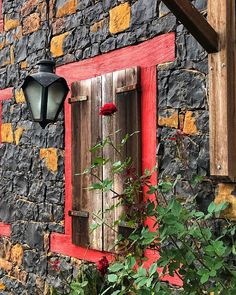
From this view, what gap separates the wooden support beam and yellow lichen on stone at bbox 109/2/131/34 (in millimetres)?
1177

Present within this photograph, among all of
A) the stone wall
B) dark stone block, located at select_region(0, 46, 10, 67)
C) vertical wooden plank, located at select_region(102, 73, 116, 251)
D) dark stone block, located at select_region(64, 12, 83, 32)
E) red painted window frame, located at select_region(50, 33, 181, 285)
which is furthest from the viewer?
dark stone block, located at select_region(0, 46, 10, 67)

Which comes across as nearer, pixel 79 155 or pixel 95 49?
pixel 95 49

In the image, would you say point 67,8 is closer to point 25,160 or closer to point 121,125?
point 121,125

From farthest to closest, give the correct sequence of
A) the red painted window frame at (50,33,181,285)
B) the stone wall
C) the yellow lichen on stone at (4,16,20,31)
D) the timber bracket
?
the yellow lichen on stone at (4,16,20,31) < the red painted window frame at (50,33,181,285) < the stone wall < the timber bracket

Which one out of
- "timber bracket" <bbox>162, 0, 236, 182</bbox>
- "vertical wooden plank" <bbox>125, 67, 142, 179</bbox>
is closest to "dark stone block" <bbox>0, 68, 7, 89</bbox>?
"vertical wooden plank" <bbox>125, 67, 142, 179</bbox>

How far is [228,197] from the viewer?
338 cm

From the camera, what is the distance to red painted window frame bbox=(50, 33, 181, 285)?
399cm

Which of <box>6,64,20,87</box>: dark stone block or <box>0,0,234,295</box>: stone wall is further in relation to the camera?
<box>6,64,20,87</box>: dark stone block

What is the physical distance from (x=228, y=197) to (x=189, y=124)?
0.58 metres

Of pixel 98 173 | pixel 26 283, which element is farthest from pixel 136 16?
pixel 26 283

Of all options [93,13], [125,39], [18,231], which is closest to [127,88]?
[125,39]

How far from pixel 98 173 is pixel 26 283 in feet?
5.46

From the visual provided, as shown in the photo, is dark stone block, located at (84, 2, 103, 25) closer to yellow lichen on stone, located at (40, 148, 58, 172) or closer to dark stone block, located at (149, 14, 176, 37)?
dark stone block, located at (149, 14, 176, 37)

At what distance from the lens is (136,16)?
423 cm
